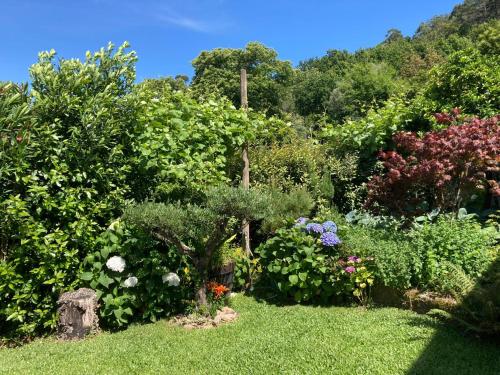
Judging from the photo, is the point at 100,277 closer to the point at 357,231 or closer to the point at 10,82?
the point at 10,82

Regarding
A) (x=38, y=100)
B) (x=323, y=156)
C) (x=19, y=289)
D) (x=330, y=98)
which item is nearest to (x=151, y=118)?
(x=38, y=100)

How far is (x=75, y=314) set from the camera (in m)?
4.13

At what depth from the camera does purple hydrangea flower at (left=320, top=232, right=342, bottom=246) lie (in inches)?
189

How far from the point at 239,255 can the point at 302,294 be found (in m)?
1.16

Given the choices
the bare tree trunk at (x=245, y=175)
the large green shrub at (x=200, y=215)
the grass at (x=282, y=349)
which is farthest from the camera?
the bare tree trunk at (x=245, y=175)

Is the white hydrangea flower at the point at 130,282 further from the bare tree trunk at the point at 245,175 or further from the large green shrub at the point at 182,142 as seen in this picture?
the bare tree trunk at the point at 245,175

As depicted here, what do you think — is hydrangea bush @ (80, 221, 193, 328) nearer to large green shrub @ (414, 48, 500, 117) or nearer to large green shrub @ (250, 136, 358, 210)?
large green shrub @ (250, 136, 358, 210)

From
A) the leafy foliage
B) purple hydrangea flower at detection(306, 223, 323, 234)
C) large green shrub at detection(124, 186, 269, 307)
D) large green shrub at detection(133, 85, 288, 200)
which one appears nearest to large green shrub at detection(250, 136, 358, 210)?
large green shrub at detection(133, 85, 288, 200)

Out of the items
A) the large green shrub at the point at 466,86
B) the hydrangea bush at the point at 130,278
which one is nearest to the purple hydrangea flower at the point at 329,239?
the hydrangea bush at the point at 130,278

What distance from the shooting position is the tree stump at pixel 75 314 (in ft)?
13.5

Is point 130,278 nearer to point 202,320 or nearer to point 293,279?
point 202,320

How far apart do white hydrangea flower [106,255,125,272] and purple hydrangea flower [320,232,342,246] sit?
2.38 m

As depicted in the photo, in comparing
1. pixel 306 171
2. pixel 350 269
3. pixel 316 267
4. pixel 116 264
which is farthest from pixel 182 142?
pixel 306 171

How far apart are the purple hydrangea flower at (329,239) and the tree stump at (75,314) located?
8.90 ft
